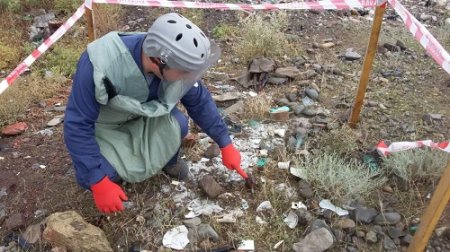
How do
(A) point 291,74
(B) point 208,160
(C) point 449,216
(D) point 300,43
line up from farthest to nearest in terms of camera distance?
(D) point 300,43 → (A) point 291,74 → (B) point 208,160 → (C) point 449,216

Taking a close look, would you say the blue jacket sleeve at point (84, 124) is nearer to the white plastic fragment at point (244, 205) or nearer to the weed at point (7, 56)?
the white plastic fragment at point (244, 205)

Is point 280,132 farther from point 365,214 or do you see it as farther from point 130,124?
point 130,124

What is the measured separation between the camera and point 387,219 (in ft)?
8.62

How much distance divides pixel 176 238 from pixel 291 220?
2.28 ft

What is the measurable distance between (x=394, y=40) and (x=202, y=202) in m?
3.48

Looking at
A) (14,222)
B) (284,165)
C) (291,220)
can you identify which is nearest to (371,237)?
(291,220)

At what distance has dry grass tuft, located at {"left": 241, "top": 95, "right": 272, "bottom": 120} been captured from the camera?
3621mm

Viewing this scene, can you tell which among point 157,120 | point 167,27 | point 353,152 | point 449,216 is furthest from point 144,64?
point 449,216

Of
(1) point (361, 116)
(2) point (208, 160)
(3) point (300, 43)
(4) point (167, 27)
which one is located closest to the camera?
(4) point (167, 27)

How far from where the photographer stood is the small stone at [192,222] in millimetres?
2625

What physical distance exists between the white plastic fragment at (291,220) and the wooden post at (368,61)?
1144 mm

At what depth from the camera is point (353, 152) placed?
3180 mm

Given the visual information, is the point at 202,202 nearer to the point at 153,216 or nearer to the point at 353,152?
the point at 153,216

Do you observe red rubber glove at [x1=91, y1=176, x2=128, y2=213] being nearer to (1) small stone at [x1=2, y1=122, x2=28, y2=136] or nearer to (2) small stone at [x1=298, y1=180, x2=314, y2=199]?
(2) small stone at [x1=298, y1=180, x2=314, y2=199]
